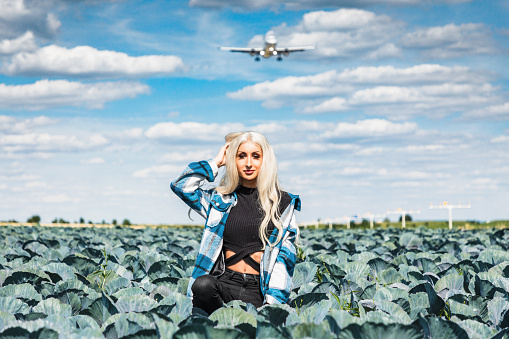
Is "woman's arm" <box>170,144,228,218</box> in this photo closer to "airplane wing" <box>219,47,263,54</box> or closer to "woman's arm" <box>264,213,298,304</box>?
"woman's arm" <box>264,213,298,304</box>

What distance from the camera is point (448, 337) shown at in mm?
2943

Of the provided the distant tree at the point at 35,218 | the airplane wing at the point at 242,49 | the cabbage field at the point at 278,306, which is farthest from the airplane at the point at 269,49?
the cabbage field at the point at 278,306

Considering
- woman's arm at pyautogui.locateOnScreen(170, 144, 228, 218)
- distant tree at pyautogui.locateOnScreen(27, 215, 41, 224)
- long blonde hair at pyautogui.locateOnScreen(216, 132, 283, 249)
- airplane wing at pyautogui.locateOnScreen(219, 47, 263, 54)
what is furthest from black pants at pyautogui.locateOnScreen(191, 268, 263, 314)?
airplane wing at pyautogui.locateOnScreen(219, 47, 263, 54)

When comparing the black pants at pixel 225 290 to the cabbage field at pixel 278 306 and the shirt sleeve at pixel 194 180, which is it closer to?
the cabbage field at pixel 278 306

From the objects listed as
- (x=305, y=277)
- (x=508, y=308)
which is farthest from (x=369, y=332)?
(x=305, y=277)

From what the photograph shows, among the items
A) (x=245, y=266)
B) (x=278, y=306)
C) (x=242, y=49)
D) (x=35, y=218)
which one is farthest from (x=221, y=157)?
(x=242, y=49)

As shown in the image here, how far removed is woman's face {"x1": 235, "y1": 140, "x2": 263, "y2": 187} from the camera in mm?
5004

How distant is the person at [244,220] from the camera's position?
486 cm

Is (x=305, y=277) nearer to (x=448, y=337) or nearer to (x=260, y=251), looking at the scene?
(x=260, y=251)

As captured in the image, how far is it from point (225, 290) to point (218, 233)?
53 cm

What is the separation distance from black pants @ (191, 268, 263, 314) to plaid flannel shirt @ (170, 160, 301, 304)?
0.32ft

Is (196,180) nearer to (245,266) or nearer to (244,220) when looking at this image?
(244,220)

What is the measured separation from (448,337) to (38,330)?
2.07 m

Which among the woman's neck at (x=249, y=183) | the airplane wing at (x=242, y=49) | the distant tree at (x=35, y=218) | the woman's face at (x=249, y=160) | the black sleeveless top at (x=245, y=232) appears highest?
the airplane wing at (x=242, y=49)
